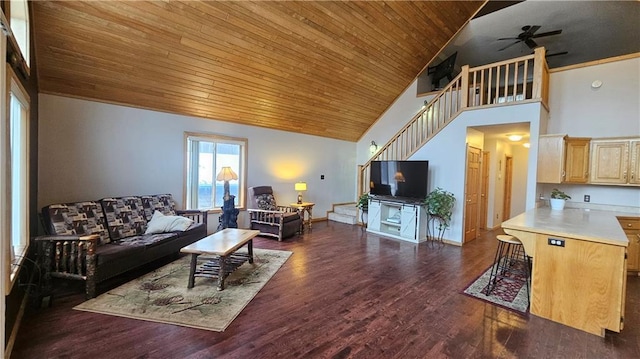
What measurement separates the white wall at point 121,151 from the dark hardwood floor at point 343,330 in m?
1.80

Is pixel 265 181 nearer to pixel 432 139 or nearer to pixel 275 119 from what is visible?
pixel 275 119

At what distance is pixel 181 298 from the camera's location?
9.75 feet

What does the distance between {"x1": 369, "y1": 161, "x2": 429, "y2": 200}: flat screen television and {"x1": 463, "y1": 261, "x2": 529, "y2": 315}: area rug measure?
2184 millimetres

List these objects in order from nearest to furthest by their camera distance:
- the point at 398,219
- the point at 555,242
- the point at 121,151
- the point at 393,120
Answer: the point at 555,242 < the point at 121,151 < the point at 398,219 < the point at 393,120

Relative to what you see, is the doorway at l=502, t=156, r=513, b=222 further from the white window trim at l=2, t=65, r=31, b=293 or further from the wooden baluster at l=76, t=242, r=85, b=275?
the white window trim at l=2, t=65, r=31, b=293

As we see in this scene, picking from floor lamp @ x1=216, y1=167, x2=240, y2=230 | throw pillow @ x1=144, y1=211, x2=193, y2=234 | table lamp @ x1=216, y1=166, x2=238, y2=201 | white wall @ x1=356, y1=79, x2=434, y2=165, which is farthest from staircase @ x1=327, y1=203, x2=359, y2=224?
throw pillow @ x1=144, y1=211, x2=193, y2=234

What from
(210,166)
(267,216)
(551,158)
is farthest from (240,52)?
(551,158)

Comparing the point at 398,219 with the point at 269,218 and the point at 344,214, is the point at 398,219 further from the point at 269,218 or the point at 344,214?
the point at 269,218

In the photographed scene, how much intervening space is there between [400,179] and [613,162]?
10.8ft

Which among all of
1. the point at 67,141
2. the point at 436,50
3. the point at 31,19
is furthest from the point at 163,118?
the point at 436,50

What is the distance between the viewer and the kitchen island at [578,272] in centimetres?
247

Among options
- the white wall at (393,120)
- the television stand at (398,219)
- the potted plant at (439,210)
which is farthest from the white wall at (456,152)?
the white wall at (393,120)

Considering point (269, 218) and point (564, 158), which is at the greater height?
point (564, 158)

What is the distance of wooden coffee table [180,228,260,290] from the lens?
3.19 metres
